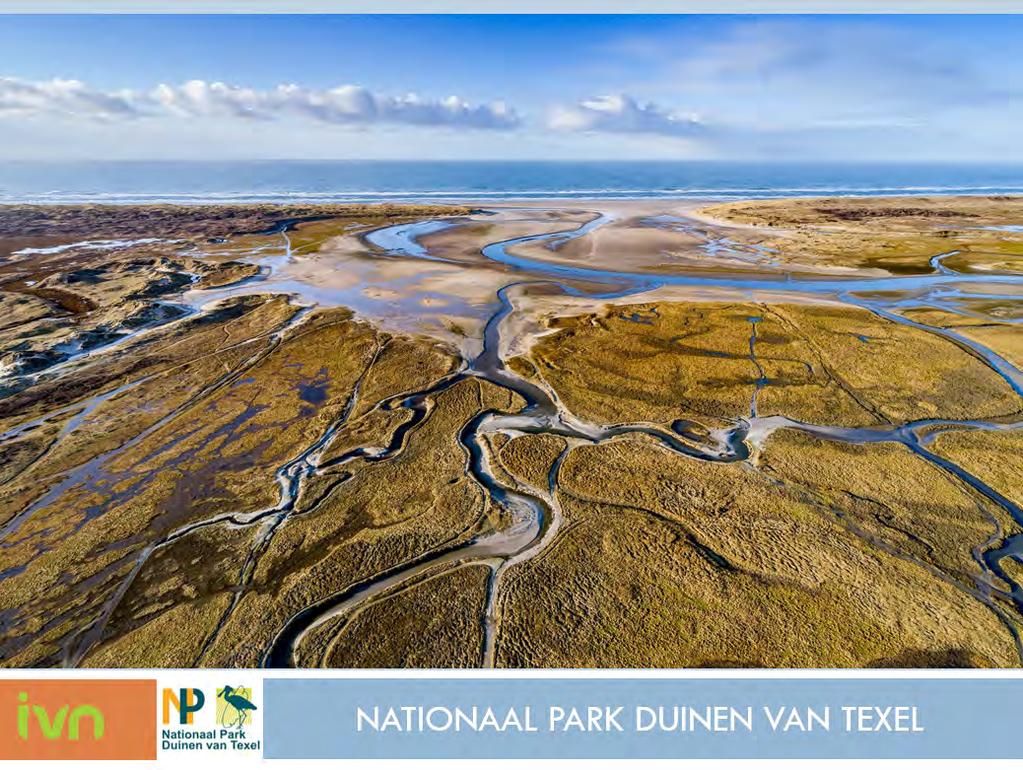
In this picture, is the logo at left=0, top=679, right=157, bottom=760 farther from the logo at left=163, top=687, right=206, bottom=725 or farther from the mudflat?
the mudflat

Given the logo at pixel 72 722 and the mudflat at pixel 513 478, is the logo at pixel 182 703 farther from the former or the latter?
the mudflat at pixel 513 478

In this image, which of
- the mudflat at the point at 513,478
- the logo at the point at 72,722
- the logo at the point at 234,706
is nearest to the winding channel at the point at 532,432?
the mudflat at the point at 513,478

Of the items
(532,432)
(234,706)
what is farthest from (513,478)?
(234,706)

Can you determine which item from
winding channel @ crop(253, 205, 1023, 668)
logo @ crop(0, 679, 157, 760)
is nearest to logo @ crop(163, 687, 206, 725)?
logo @ crop(0, 679, 157, 760)

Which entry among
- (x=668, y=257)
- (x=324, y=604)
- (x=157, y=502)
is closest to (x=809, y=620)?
(x=324, y=604)

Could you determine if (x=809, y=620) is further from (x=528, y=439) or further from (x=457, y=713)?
(x=528, y=439)

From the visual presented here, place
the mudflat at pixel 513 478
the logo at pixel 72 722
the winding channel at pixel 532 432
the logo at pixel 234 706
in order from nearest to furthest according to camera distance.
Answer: the logo at pixel 72 722
the logo at pixel 234 706
the mudflat at pixel 513 478
the winding channel at pixel 532 432
